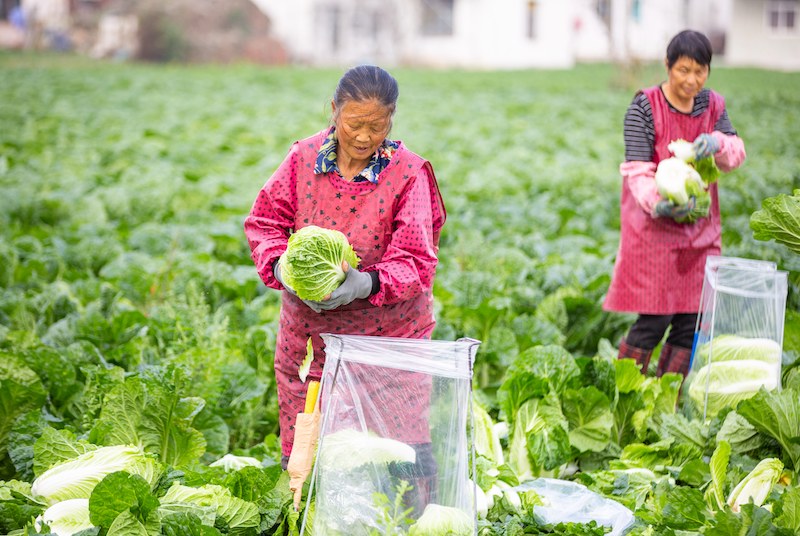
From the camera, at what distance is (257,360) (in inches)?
160

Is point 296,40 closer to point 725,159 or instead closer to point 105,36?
point 105,36

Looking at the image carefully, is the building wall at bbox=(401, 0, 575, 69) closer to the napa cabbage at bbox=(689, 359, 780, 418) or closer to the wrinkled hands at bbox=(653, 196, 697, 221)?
the wrinkled hands at bbox=(653, 196, 697, 221)

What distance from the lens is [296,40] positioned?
103 ft

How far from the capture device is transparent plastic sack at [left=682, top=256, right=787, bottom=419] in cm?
332

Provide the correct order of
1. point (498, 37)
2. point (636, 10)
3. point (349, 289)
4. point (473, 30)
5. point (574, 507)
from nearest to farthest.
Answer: point (349, 289) → point (574, 507) → point (636, 10) → point (498, 37) → point (473, 30)

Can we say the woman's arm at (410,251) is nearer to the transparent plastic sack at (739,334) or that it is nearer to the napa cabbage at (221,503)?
the napa cabbage at (221,503)

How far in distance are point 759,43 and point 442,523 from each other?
10692 mm

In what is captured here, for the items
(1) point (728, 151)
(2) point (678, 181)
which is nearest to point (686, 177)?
(2) point (678, 181)

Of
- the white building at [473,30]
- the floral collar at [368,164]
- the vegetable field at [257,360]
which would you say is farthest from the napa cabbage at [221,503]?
the white building at [473,30]

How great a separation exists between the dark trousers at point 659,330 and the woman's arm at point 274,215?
171 cm

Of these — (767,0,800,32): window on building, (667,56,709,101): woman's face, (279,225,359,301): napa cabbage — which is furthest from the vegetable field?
(767,0,800,32): window on building

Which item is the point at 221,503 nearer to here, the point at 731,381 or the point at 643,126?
the point at 731,381

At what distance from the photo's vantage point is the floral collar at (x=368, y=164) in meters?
2.60

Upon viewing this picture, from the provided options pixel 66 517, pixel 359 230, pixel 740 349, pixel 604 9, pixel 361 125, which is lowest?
pixel 66 517
